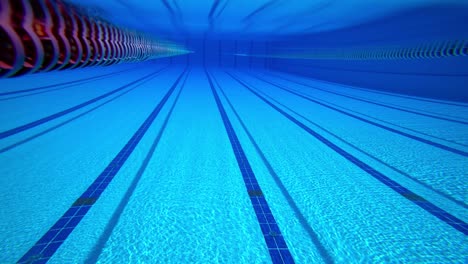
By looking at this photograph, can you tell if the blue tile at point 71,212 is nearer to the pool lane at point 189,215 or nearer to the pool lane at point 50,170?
the pool lane at point 50,170

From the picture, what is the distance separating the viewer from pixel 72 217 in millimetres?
1693

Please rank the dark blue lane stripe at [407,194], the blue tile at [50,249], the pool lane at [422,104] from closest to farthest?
1. the blue tile at [50,249]
2. the dark blue lane stripe at [407,194]
3. the pool lane at [422,104]

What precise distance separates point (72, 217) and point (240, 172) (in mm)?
1439

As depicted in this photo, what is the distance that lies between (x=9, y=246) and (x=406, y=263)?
7.91 feet

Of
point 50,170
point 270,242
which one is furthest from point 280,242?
point 50,170

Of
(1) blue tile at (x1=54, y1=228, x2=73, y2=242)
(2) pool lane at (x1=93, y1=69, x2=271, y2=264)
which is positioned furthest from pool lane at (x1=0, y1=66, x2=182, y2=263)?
(2) pool lane at (x1=93, y1=69, x2=271, y2=264)

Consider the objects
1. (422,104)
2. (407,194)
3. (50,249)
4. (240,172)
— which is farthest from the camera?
(422,104)

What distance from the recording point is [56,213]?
5.66 ft

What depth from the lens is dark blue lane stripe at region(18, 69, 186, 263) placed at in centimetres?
140

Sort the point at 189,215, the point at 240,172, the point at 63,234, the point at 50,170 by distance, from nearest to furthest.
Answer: the point at 63,234 < the point at 189,215 < the point at 50,170 < the point at 240,172

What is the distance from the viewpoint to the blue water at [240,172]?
1.53 m

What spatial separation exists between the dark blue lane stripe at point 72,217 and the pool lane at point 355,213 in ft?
4.78

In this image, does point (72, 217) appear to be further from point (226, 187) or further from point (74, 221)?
point (226, 187)

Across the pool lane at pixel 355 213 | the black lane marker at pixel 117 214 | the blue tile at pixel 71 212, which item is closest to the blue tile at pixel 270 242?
the pool lane at pixel 355 213
